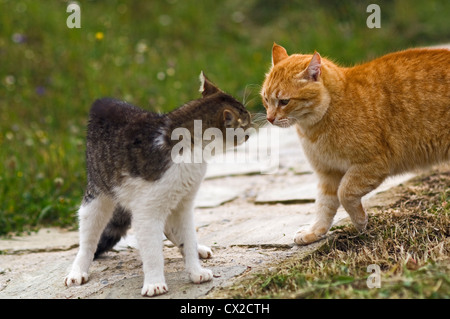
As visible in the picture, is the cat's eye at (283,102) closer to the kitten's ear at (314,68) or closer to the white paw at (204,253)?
the kitten's ear at (314,68)

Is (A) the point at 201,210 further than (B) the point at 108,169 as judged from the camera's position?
Yes

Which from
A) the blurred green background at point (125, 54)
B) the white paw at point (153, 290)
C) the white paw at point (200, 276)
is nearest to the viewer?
the white paw at point (153, 290)

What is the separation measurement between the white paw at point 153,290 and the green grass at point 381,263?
0.96 feet

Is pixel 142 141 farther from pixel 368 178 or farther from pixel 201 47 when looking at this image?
pixel 201 47

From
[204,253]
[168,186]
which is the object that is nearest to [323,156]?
[204,253]

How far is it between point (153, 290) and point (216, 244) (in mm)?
890

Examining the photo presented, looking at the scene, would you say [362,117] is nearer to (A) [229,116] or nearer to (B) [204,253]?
(A) [229,116]

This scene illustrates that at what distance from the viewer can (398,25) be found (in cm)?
868

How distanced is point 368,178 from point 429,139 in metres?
0.42

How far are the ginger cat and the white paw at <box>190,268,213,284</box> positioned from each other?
0.64 metres

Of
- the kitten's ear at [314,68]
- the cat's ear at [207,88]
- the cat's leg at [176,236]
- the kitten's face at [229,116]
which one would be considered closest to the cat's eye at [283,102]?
the kitten's ear at [314,68]

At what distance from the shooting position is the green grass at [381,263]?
2.27 metres

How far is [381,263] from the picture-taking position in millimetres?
2639
